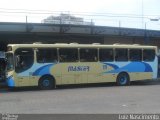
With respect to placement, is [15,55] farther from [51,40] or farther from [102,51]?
[51,40]

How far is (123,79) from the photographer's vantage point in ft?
90.0

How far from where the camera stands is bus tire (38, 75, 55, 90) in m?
24.1

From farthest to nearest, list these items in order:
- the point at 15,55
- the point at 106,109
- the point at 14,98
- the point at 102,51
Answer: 1. the point at 102,51
2. the point at 15,55
3. the point at 14,98
4. the point at 106,109

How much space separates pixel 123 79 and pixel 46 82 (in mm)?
5876

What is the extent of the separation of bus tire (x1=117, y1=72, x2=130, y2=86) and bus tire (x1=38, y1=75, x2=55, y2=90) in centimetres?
504

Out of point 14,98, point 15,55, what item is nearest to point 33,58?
point 15,55

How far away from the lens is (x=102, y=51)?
26547 millimetres

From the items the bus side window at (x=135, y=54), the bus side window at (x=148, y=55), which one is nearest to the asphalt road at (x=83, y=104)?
the bus side window at (x=135, y=54)

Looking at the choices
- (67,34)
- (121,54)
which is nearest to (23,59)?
(121,54)

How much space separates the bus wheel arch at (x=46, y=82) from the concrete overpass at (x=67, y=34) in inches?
346

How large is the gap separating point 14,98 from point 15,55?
4.54m

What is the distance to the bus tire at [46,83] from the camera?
79.0 ft

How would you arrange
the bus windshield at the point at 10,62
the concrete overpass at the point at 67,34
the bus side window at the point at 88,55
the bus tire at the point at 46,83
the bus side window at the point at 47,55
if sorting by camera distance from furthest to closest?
the concrete overpass at the point at 67,34 < the bus side window at the point at 88,55 < the bus tire at the point at 46,83 < the bus side window at the point at 47,55 < the bus windshield at the point at 10,62

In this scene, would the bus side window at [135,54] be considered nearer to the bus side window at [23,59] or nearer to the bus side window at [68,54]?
the bus side window at [68,54]
